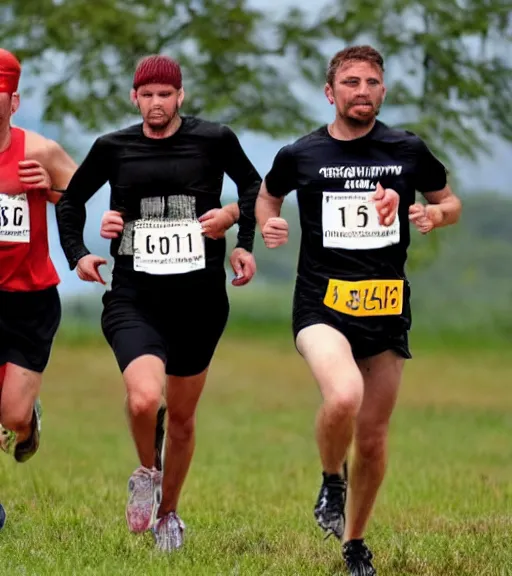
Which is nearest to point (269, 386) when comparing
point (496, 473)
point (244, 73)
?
point (244, 73)

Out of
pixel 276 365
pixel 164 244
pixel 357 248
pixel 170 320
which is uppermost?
pixel 357 248

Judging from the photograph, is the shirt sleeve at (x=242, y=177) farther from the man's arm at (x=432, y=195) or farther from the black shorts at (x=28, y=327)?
→ the black shorts at (x=28, y=327)

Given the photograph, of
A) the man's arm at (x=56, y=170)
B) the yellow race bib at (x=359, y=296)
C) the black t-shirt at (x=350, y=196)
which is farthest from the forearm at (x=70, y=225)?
the yellow race bib at (x=359, y=296)

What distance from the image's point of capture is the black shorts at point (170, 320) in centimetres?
667

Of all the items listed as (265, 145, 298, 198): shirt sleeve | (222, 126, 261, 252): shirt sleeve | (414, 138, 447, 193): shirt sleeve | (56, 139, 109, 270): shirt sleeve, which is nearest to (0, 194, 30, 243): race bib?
(56, 139, 109, 270): shirt sleeve

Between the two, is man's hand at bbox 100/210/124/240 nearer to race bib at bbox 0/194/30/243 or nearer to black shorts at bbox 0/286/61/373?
race bib at bbox 0/194/30/243

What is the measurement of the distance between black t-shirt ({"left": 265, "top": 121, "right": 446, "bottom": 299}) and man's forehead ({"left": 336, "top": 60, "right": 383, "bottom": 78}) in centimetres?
27

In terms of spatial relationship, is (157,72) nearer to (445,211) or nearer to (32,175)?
(32,175)

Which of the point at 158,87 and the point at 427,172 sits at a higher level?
the point at 158,87

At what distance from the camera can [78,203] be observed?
6984 millimetres

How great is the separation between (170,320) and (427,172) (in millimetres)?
1428

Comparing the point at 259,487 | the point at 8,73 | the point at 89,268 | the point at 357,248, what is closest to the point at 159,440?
the point at 89,268

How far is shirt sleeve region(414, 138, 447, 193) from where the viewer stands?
6.45 metres

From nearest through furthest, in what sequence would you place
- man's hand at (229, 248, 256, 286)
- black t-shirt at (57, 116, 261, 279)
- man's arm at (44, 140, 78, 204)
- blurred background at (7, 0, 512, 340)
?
black t-shirt at (57, 116, 261, 279) < man's hand at (229, 248, 256, 286) < man's arm at (44, 140, 78, 204) < blurred background at (7, 0, 512, 340)
